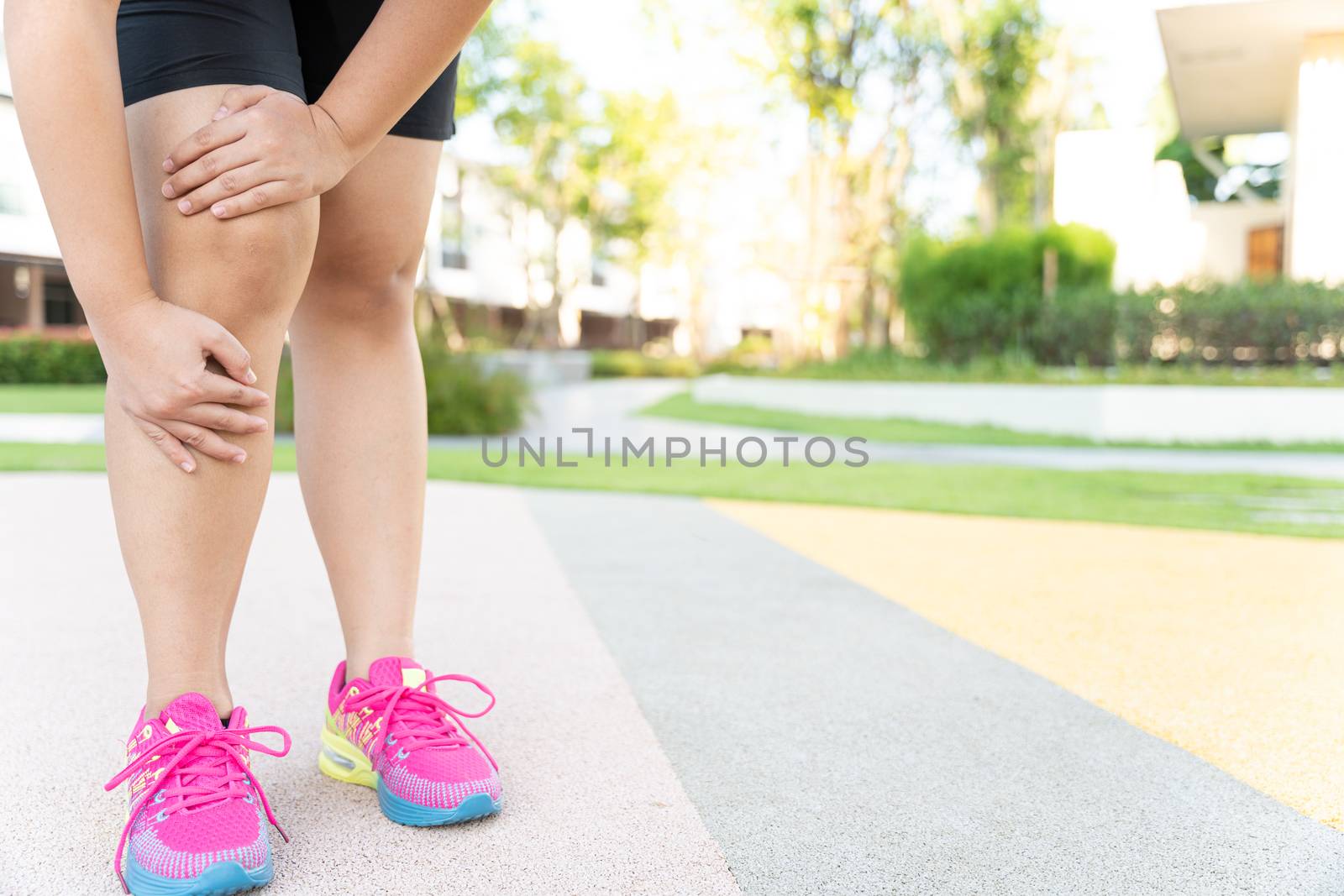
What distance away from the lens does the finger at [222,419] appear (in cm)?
102

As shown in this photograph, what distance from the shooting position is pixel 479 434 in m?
8.23

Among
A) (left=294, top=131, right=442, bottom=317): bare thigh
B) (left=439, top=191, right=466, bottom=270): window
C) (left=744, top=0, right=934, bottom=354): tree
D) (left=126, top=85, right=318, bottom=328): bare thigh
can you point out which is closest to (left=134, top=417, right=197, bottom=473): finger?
(left=126, top=85, right=318, bottom=328): bare thigh

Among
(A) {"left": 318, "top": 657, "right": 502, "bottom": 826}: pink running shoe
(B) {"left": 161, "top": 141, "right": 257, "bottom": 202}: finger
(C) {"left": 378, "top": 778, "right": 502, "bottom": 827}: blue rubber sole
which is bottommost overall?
(C) {"left": 378, "top": 778, "right": 502, "bottom": 827}: blue rubber sole

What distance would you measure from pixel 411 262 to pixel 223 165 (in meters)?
0.39

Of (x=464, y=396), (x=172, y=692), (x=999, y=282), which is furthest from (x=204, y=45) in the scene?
(x=999, y=282)

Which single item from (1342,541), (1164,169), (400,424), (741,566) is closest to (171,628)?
(400,424)

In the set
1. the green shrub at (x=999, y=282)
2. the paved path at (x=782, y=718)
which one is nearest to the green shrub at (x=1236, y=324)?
the green shrub at (x=999, y=282)

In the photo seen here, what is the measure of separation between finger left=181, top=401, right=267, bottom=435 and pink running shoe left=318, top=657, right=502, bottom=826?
0.38m

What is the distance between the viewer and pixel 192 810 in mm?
1020

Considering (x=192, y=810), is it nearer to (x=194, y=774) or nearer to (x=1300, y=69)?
(x=194, y=774)

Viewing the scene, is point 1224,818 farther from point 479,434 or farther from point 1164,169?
point 1164,169

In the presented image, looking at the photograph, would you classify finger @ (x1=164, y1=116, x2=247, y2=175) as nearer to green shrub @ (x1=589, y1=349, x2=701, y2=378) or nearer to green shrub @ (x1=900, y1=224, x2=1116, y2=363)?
green shrub @ (x1=900, y1=224, x2=1116, y2=363)

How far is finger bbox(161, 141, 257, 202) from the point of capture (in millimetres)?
1010

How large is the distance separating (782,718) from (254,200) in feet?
3.50
